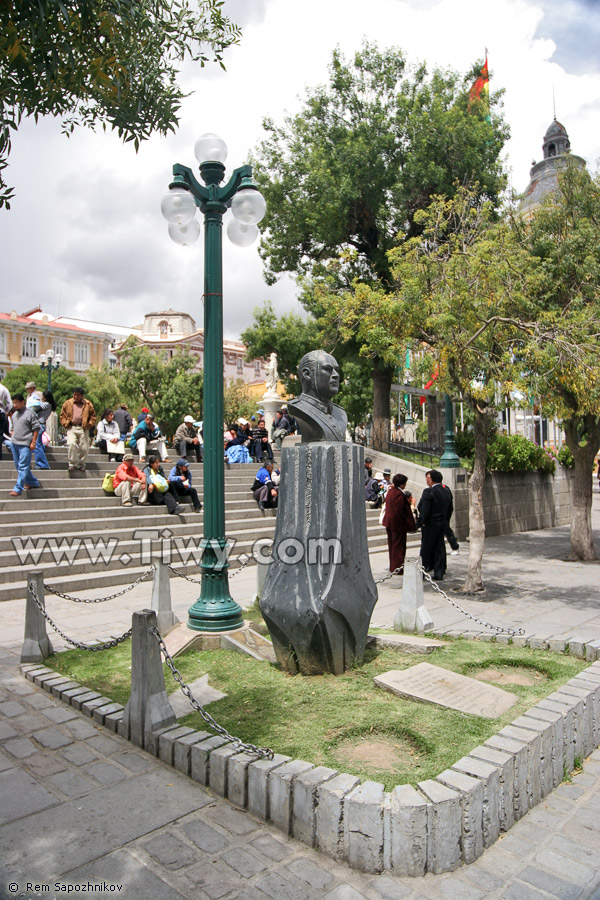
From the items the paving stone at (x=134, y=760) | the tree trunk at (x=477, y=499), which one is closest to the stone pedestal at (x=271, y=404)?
the tree trunk at (x=477, y=499)

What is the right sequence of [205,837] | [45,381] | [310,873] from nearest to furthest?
1. [310,873]
2. [205,837]
3. [45,381]

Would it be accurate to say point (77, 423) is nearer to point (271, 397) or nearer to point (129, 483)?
point (129, 483)

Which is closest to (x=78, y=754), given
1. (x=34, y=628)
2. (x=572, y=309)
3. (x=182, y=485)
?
(x=34, y=628)

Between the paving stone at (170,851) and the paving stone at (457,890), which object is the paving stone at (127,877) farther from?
the paving stone at (457,890)

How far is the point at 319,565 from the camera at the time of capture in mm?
4906

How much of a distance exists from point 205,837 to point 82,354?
70.1 metres

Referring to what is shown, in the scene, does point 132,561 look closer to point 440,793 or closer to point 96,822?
point 96,822

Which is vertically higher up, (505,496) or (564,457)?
(564,457)

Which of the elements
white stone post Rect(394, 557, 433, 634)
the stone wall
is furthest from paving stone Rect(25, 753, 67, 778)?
the stone wall

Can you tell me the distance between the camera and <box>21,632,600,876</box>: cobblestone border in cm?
291

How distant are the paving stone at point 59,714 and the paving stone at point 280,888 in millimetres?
2330

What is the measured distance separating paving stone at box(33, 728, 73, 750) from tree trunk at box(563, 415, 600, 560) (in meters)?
11.3

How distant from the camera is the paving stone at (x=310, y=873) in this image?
2.84m

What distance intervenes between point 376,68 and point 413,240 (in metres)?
12.7
